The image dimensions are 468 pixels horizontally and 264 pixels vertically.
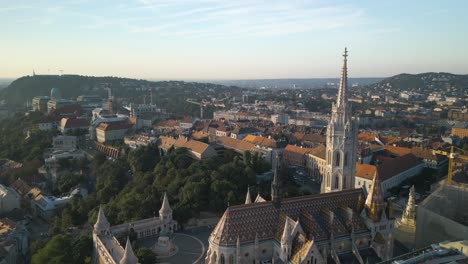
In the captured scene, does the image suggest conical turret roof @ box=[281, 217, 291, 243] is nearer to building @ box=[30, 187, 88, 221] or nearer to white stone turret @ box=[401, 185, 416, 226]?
white stone turret @ box=[401, 185, 416, 226]

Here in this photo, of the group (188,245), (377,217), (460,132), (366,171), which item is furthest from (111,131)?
(460,132)

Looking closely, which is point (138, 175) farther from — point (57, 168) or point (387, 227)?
point (387, 227)

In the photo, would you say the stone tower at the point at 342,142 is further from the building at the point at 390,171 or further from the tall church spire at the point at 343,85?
the building at the point at 390,171

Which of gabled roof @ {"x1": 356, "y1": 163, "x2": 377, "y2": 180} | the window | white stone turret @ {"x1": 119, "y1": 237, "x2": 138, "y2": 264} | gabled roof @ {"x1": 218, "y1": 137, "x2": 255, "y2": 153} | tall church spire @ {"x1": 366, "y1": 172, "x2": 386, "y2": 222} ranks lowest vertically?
gabled roof @ {"x1": 356, "y1": 163, "x2": 377, "y2": 180}

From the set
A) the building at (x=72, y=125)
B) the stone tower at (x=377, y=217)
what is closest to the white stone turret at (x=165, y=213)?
the stone tower at (x=377, y=217)

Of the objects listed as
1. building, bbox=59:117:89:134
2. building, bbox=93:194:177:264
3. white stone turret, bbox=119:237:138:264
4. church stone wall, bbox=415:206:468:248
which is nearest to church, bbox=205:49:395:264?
white stone turret, bbox=119:237:138:264

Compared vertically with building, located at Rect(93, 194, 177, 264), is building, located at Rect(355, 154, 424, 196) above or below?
below
